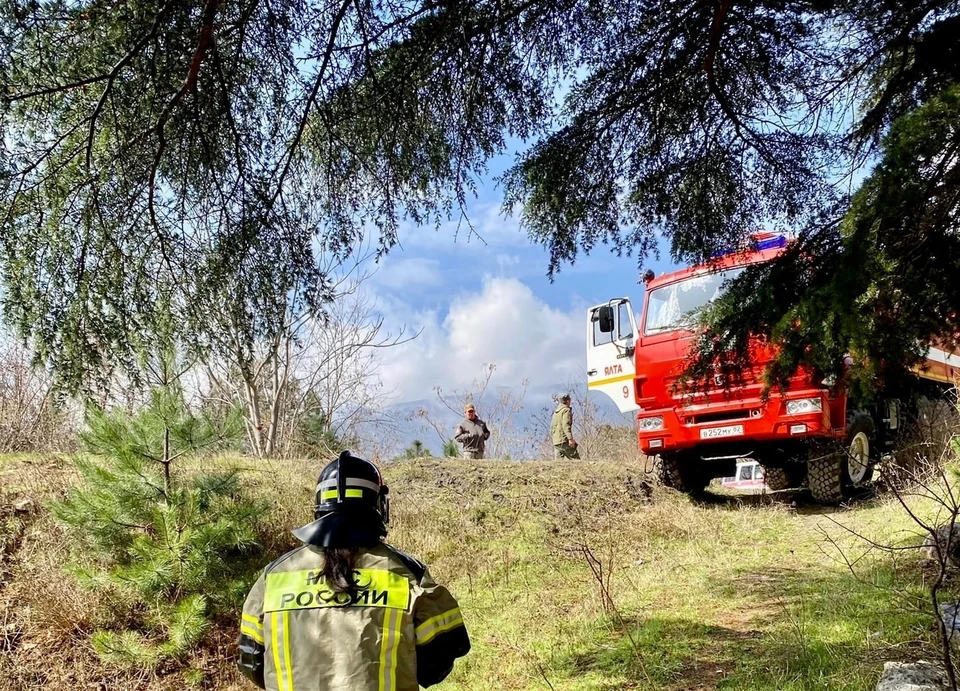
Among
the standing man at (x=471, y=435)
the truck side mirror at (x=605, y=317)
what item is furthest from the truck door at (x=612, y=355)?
the standing man at (x=471, y=435)

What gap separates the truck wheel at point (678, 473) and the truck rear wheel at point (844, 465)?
4.96ft

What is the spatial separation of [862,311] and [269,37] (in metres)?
3.60

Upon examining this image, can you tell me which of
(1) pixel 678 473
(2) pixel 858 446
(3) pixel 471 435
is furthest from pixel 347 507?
(3) pixel 471 435

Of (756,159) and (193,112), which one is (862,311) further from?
(193,112)

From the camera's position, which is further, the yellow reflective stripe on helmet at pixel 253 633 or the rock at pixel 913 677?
the rock at pixel 913 677

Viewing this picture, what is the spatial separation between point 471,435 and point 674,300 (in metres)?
4.95

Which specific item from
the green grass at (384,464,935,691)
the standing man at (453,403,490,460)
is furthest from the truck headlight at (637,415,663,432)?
the standing man at (453,403,490,460)

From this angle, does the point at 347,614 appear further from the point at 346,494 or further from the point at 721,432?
the point at 721,432

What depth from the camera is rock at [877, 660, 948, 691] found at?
2.83 metres

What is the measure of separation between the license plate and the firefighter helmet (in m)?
6.45

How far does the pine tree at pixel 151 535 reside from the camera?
5012 millimetres

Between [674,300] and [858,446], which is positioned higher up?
[674,300]

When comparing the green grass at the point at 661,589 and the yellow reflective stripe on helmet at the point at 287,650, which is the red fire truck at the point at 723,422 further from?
the yellow reflective stripe on helmet at the point at 287,650

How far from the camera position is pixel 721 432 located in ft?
25.8
